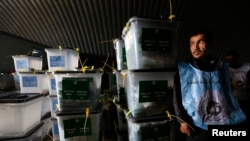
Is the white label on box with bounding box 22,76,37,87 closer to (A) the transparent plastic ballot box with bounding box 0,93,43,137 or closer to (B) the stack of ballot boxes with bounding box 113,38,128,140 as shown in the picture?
(A) the transparent plastic ballot box with bounding box 0,93,43,137

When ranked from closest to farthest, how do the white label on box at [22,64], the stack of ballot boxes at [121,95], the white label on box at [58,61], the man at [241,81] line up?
the stack of ballot boxes at [121,95] < the white label on box at [58,61] < the man at [241,81] < the white label on box at [22,64]

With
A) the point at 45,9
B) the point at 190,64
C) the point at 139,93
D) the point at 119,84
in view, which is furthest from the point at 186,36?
the point at 45,9

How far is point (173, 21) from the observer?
129cm

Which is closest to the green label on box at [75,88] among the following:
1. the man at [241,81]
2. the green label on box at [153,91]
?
the green label on box at [153,91]

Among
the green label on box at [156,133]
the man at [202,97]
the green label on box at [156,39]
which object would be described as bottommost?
the green label on box at [156,133]

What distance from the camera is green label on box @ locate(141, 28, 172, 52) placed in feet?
4.11

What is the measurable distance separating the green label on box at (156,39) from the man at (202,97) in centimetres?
18

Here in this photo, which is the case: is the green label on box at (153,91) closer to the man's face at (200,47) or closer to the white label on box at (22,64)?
the man's face at (200,47)

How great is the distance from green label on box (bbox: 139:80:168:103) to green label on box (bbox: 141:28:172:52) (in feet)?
0.80

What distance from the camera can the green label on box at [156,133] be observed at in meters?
1.26

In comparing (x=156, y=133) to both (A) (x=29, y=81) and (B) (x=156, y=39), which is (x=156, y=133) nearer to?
(B) (x=156, y=39)

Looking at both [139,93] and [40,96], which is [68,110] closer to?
[40,96]

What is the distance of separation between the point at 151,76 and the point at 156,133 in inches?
16.2

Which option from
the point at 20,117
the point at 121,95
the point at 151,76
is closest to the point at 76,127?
the point at 20,117
